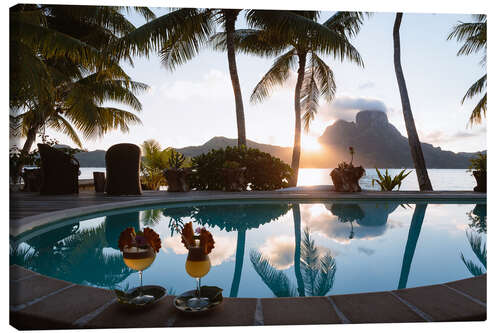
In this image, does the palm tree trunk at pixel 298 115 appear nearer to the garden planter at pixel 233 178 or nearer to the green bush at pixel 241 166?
the green bush at pixel 241 166

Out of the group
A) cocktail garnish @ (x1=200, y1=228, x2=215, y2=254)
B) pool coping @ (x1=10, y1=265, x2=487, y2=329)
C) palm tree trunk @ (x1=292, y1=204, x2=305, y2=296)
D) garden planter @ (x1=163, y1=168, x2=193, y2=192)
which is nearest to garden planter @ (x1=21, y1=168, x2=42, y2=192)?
garden planter @ (x1=163, y1=168, x2=193, y2=192)

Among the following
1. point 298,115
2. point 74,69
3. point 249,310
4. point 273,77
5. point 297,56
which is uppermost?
point 297,56

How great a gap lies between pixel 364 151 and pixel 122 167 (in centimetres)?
1461

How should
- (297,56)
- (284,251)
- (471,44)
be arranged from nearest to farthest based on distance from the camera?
(284,251) < (471,44) < (297,56)

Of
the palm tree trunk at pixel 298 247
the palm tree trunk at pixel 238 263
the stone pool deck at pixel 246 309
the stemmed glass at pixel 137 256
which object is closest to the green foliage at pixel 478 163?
the palm tree trunk at pixel 298 247

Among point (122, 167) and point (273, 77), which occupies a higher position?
point (273, 77)

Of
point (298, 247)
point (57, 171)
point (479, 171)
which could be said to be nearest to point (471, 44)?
point (479, 171)

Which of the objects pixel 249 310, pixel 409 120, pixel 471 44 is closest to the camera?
pixel 249 310

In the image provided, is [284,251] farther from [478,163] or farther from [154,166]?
[154,166]

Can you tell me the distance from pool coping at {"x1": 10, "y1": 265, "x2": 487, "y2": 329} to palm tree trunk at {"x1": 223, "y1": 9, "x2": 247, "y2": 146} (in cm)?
738

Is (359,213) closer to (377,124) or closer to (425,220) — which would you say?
(425,220)

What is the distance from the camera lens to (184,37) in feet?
25.2

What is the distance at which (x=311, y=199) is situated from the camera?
6.71 m

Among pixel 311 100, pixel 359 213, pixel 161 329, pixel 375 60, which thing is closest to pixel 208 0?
pixel 161 329
